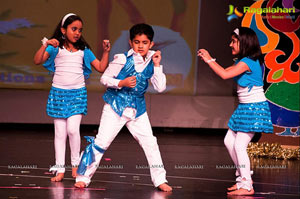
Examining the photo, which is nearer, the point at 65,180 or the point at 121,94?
the point at 121,94

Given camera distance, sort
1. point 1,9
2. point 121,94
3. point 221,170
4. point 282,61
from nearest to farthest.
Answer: point 121,94, point 221,170, point 282,61, point 1,9

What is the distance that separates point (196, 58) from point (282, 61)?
7.26 ft

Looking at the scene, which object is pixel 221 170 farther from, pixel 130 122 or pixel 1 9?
pixel 1 9

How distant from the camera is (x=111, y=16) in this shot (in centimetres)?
731

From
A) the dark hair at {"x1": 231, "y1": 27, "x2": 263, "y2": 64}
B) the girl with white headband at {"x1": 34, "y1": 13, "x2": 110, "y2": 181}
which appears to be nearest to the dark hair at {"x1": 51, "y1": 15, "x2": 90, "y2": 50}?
the girl with white headband at {"x1": 34, "y1": 13, "x2": 110, "y2": 181}

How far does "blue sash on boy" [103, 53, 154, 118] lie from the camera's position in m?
3.41

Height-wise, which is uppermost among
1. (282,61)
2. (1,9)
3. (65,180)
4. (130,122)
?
(1,9)

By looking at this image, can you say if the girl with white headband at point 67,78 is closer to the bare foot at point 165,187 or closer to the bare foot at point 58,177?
the bare foot at point 58,177

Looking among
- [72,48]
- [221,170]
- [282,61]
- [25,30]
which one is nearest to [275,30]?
[282,61]

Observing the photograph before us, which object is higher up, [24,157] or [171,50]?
[171,50]

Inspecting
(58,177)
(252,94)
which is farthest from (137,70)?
(58,177)

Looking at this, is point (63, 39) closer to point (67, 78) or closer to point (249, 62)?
point (67, 78)

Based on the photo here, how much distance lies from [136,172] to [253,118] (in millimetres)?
1098

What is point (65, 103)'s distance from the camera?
3.72 meters
